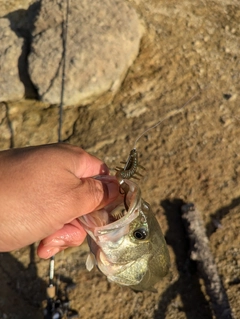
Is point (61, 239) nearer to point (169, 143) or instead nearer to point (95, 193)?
point (95, 193)

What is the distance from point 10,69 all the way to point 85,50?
954mm

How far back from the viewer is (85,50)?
14.4 feet

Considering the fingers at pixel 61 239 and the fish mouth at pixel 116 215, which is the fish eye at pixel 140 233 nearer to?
the fish mouth at pixel 116 215

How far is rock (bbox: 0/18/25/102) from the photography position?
4.60 meters

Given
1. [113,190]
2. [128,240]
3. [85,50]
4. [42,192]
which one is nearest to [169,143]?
[85,50]

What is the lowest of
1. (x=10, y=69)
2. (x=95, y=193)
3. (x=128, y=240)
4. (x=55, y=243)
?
(x=55, y=243)

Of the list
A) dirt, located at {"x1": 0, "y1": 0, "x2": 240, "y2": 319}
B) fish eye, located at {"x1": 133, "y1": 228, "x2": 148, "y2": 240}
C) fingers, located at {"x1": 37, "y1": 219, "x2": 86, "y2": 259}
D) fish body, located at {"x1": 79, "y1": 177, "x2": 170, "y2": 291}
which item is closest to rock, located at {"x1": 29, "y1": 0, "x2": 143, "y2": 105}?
dirt, located at {"x1": 0, "y1": 0, "x2": 240, "y2": 319}

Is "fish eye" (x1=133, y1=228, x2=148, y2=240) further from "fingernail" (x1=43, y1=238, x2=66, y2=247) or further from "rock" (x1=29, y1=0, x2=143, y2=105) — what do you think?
"rock" (x1=29, y1=0, x2=143, y2=105)

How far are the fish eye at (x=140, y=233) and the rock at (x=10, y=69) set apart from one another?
271 cm

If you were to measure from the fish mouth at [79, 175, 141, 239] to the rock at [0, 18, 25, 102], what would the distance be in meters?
2.33

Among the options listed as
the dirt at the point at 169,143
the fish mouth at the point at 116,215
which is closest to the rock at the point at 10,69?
the dirt at the point at 169,143

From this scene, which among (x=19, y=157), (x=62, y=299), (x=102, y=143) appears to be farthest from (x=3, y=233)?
(x=102, y=143)

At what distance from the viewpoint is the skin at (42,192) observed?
95.0 inches

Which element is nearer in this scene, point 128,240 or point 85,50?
point 128,240
